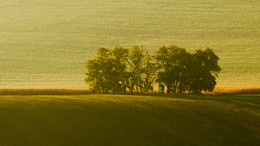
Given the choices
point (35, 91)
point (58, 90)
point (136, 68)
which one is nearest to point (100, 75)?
point (136, 68)

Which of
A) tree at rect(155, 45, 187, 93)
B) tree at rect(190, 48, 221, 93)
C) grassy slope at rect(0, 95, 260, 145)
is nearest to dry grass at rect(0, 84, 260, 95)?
tree at rect(155, 45, 187, 93)

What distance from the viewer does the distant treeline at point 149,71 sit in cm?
2136

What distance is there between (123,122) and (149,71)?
28.4 feet

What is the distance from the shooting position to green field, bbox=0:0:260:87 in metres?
39.8

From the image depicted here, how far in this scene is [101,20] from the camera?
59.2 metres

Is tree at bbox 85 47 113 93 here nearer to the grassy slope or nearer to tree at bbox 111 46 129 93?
tree at bbox 111 46 129 93

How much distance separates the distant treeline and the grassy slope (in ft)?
11.5

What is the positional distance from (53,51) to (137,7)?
22.0 m

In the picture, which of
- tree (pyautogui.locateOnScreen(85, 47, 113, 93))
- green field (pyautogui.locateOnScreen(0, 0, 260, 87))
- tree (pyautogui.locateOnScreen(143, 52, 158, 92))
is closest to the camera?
tree (pyautogui.locateOnScreen(85, 47, 113, 93))

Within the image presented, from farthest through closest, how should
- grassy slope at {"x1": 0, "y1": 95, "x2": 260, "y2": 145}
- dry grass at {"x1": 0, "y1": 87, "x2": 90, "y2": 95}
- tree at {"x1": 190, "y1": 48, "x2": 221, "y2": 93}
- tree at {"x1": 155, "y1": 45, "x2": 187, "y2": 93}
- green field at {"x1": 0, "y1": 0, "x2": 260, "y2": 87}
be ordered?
green field at {"x1": 0, "y1": 0, "x2": 260, "y2": 87}, tree at {"x1": 190, "y1": 48, "x2": 221, "y2": 93}, tree at {"x1": 155, "y1": 45, "x2": 187, "y2": 93}, dry grass at {"x1": 0, "y1": 87, "x2": 90, "y2": 95}, grassy slope at {"x1": 0, "y1": 95, "x2": 260, "y2": 145}

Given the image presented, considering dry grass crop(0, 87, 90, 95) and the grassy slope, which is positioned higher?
dry grass crop(0, 87, 90, 95)

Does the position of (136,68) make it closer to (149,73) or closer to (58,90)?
(149,73)

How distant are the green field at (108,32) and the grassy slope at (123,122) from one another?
684 inches

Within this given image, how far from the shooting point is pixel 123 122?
14055mm
